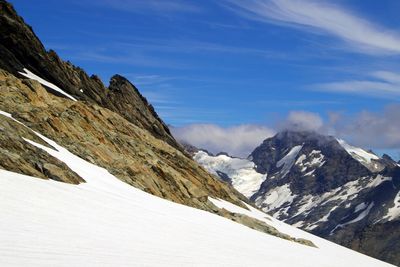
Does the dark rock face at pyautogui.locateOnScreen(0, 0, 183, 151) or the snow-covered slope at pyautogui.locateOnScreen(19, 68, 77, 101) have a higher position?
the dark rock face at pyautogui.locateOnScreen(0, 0, 183, 151)

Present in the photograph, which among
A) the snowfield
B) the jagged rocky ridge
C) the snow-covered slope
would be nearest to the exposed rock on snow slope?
the jagged rocky ridge

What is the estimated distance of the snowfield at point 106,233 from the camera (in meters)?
18.5

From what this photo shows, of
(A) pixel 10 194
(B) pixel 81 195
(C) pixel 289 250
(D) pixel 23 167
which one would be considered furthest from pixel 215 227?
(A) pixel 10 194

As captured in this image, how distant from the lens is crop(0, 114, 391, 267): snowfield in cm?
1845

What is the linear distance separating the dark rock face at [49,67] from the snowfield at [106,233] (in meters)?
42.2

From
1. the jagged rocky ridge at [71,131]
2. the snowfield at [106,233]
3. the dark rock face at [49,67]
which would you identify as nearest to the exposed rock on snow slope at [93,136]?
the jagged rocky ridge at [71,131]

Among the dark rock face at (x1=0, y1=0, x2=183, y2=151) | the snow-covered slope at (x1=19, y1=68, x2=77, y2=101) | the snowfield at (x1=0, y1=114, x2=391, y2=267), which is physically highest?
the dark rock face at (x1=0, y1=0, x2=183, y2=151)

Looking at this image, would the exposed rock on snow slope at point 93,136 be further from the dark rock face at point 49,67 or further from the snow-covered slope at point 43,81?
the dark rock face at point 49,67

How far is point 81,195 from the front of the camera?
101ft

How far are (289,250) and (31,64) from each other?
193 ft

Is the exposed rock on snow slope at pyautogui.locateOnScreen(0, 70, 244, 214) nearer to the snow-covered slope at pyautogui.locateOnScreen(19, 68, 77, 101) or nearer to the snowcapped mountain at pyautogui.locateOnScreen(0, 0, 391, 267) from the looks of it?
the snowcapped mountain at pyautogui.locateOnScreen(0, 0, 391, 267)

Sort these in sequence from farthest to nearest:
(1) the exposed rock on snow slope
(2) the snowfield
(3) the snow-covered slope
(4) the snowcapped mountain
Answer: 1. (3) the snow-covered slope
2. (1) the exposed rock on snow slope
3. (4) the snowcapped mountain
4. (2) the snowfield

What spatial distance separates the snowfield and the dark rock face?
42185mm

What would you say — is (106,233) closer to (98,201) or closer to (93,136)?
(98,201)
